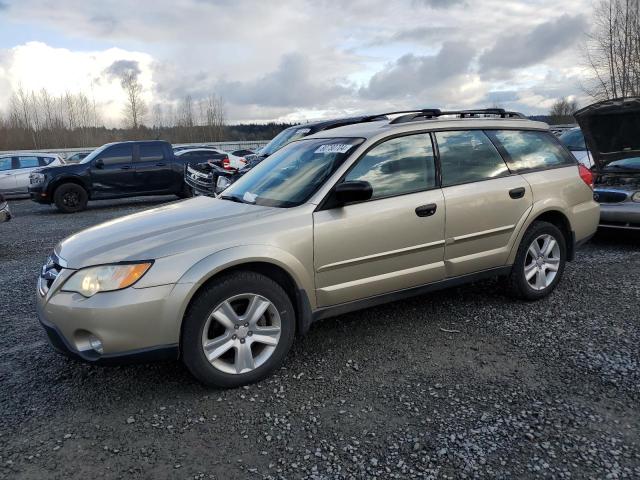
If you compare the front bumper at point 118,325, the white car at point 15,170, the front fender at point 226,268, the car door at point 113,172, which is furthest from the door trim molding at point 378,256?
the white car at point 15,170

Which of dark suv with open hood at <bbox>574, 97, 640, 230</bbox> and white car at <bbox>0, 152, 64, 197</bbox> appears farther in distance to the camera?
white car at <bbox>0, 152, 64, 197</bbox>

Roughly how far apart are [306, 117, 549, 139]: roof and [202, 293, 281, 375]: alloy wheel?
5.12ft

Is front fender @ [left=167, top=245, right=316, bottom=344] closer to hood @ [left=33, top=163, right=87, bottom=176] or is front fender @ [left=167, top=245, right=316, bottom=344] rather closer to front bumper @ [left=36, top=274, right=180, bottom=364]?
front bumper @ [left=36, top=274, right=180, bottom=364]

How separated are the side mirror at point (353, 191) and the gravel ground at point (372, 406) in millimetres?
1140

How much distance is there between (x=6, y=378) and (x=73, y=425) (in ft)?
3.11

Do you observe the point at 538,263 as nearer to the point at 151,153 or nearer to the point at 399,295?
the point at 399,295

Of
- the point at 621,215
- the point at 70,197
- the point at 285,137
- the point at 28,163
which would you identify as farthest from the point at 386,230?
the point at 28,163

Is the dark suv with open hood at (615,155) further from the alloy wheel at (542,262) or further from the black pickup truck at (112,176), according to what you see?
the black pickup truck at (112,176)

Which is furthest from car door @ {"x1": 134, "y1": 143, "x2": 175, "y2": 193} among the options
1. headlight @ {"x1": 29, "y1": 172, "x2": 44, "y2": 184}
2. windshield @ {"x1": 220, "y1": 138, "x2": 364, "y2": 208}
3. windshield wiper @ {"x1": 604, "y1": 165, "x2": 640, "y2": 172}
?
windshield wiper @ {"x1": 604, "y1": 165, "x2": 640, "y2": 172}

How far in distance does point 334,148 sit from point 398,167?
1.68 feet

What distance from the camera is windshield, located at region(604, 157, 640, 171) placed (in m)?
7.24

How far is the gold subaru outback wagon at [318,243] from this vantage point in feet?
9.99

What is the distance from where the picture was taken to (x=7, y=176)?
16.7m

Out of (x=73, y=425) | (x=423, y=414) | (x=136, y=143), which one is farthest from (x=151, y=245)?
(x=136, y=143)
